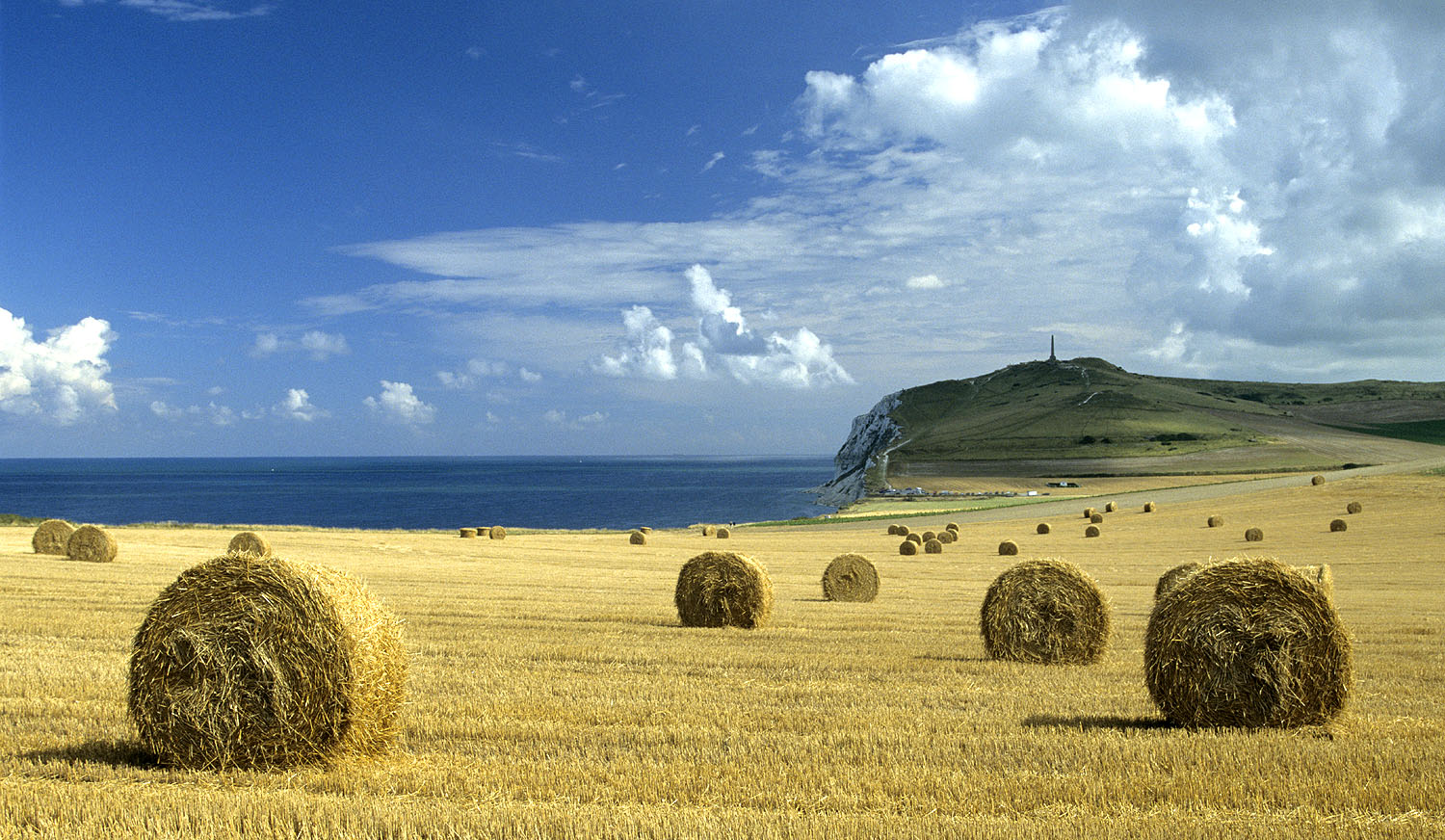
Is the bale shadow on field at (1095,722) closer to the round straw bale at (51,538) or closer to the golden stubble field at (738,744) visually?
the golden stubble field at (738,744)

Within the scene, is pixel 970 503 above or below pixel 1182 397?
below

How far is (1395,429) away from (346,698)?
140 metres

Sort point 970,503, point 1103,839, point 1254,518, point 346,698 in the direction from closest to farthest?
1. point 1103,839
2. point 346,698
3. point 1254,518
4. point 970,503

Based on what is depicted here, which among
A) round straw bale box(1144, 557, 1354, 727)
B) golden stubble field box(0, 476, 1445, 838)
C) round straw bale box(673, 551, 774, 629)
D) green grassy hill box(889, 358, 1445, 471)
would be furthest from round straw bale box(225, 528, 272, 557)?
green grassy hill box(889, 358, 1445, 471)

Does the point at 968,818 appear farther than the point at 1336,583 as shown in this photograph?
No

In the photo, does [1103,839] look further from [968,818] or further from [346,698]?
[346,698]

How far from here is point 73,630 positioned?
13.7m

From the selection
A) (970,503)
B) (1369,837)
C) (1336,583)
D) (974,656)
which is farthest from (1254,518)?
(1369,837)

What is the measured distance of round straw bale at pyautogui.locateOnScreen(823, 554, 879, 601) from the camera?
2175cm

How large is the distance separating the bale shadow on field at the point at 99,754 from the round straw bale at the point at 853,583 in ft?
51.6

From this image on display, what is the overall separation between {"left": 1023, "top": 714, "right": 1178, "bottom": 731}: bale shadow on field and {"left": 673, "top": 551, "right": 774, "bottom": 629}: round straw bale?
7638mm

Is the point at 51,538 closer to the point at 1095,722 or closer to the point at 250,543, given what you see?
the point at 250,543

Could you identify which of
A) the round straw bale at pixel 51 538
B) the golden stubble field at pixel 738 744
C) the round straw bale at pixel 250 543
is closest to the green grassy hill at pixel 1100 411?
the round straw bale at pixel 250 543

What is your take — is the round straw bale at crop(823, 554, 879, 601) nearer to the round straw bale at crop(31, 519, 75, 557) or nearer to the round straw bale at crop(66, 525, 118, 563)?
the round straw bale at crop(66, 525, 118, 563)
